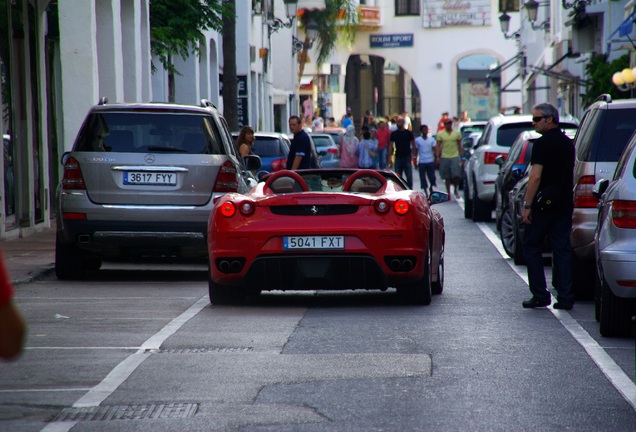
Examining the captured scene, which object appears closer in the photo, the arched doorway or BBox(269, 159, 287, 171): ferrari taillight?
BBox(269, 159, 287, 171): ferrari taillight

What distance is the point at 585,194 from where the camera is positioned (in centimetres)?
1217

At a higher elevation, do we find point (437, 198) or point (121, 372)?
point (437, 198)

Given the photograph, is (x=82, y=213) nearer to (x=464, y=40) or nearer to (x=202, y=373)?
(x=202, y=373)

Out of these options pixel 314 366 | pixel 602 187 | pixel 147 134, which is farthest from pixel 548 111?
pixel 147 134

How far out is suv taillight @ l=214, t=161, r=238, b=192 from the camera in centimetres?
1399

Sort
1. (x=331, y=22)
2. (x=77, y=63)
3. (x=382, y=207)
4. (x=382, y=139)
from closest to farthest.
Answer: (x=382, y=207) < (x=77, y=63) < (x=382, y=139) < (x=331, y=22)

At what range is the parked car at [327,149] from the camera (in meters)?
37.3

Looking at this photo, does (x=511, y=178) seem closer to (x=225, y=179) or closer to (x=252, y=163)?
(x=252, y=163)

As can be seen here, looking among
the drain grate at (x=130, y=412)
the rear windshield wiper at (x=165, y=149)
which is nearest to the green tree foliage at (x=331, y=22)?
the rear windshield wiper at (x=165, y=149)

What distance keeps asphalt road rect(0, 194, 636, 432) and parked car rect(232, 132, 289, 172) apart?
14.2 meters

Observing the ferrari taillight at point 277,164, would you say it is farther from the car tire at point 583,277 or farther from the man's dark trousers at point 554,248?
the man's dark trousers at point 554,248

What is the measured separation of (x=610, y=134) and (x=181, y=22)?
1625 centimetres

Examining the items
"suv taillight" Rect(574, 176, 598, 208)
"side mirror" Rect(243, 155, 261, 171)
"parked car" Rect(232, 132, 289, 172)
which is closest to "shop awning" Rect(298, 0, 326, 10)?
"parked car" Rect(232, 132, 289, 172)

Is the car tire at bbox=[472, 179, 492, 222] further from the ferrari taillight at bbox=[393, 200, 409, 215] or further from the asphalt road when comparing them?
the ferrari taillight at bbox=[393, 200, 409, 215]
